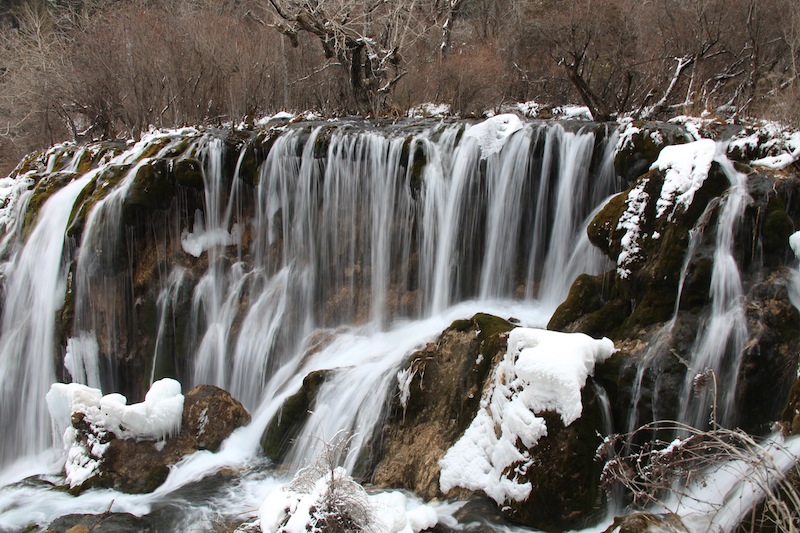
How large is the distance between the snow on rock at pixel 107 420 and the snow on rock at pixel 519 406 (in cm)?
312

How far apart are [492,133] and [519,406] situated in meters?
4.34

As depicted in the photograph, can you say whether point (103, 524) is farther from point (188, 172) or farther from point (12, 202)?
point (12, 202)

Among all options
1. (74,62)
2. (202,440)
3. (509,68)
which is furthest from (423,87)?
(202,440)

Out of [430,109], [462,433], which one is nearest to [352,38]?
[430,109]

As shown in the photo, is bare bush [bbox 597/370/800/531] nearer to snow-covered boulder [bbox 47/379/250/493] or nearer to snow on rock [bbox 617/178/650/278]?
snow on rock [bbox 617/178/650/278]

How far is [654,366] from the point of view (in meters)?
4.88

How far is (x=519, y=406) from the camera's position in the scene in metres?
4.72

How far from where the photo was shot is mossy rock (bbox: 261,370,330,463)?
636cm

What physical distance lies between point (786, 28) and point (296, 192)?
1092cm

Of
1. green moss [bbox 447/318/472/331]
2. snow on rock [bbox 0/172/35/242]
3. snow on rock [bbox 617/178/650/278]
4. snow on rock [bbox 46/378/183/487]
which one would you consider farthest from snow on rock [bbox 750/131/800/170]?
snow on rock [bbox 0/172/35/242]

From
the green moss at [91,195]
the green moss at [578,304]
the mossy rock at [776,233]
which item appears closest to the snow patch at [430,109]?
the green moss at [91,195]

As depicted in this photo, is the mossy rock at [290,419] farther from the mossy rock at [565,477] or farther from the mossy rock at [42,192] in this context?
the mossy rock at [42,192]

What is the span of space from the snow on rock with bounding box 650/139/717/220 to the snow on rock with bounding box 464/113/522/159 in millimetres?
2511

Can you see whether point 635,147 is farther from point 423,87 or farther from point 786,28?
point 423,87
